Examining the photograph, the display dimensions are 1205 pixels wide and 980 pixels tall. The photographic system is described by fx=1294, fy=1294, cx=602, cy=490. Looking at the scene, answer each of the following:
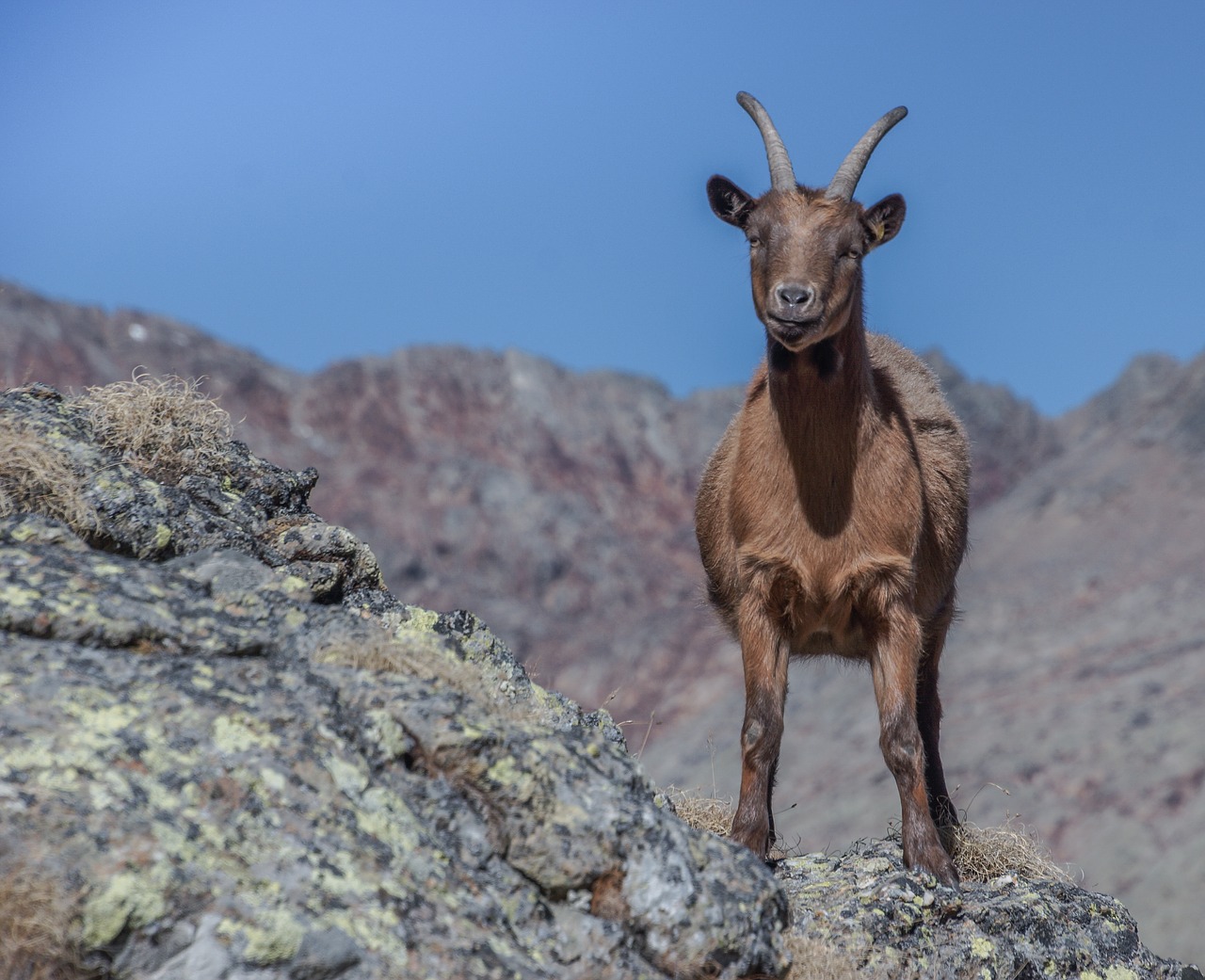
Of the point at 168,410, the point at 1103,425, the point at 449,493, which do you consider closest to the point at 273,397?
the point at 449,493

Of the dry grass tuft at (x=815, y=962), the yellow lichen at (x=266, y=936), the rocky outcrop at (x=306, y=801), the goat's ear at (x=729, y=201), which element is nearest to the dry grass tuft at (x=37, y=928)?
the rocky outcrop at (x=306, y=801)

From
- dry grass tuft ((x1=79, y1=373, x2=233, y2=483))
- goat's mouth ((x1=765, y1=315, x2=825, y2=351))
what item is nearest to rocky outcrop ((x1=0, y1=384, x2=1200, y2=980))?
dry grass tuft ((x1=79, y1=373, x2=233, y2=483))

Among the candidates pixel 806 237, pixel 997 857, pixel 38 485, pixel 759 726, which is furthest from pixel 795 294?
pixel 38 485

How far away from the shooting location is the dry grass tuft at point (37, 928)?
3.54 metres

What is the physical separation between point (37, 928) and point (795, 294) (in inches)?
166

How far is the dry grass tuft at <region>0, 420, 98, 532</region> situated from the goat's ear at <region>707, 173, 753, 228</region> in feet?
11.9

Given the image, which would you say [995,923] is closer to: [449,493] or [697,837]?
[697,837]

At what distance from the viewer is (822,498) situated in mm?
6680

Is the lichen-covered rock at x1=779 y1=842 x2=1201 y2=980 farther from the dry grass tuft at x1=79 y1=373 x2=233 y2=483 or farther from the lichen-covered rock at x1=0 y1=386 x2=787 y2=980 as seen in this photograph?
the dry grass tuft at x1=79 y1=373 x2=233 y2=483

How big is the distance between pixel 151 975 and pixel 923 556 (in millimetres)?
4894

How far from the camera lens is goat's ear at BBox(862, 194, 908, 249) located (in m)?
6.74

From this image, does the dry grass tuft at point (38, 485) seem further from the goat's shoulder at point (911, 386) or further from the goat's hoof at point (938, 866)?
the goat's shoulder at point (911, 386)

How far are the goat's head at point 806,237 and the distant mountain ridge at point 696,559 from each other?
19125mm

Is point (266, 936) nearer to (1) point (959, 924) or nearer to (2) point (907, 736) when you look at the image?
(1) point (959, 924)
